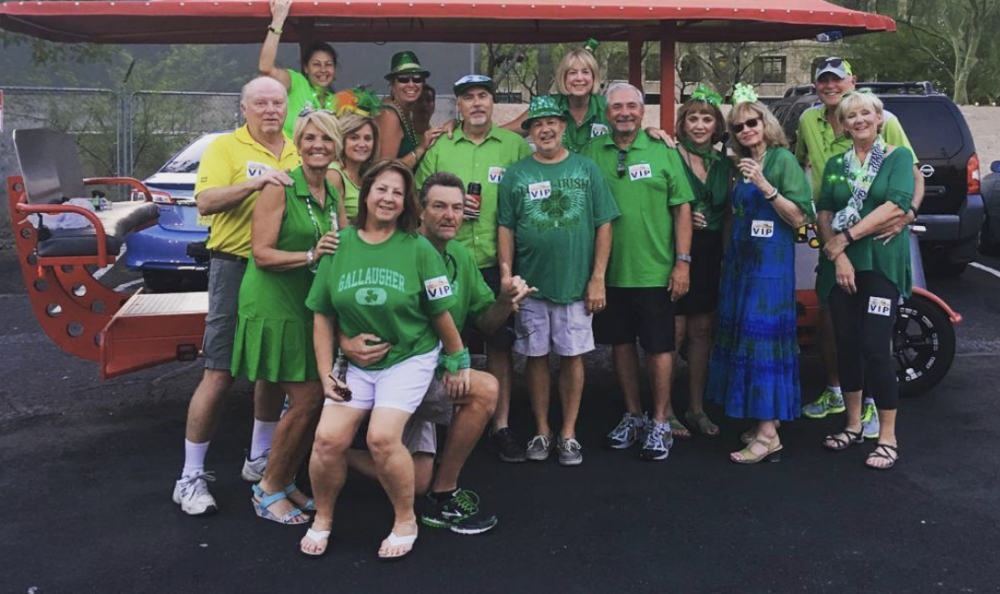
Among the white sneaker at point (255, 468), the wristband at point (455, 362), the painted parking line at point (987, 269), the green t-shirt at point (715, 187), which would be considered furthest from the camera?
the painted parking line at point (987, 269)

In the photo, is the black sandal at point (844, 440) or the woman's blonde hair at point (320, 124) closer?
the woman's blonde hair at point (320, 124)

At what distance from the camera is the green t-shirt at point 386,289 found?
3.68m

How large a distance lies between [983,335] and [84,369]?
664 cm

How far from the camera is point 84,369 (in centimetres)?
654

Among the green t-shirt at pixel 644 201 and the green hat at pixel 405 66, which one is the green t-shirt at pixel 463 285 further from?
the green hat at pixel 405 66

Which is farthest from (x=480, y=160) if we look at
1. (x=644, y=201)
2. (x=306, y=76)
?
(x=306, y=76)

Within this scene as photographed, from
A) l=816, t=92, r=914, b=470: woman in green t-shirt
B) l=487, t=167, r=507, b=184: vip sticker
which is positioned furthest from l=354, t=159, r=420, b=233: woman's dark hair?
l=816, t=92, r=914, b=470: woman in green t-shirt

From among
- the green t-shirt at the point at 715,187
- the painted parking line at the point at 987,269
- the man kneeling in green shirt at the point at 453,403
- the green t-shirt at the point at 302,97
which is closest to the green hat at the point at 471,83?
the green t-shirt at the point at 302,97

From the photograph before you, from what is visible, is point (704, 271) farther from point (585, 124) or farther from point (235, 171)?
point (235, 171)

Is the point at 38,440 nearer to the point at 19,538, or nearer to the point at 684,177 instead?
the point at 19,538

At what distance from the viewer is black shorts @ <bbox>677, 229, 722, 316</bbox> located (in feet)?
16.5

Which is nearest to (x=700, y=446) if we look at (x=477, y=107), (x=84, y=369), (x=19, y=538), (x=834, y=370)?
(x=834, y=370)

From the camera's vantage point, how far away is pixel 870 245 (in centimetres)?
469

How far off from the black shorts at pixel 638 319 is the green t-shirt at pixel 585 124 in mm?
767
